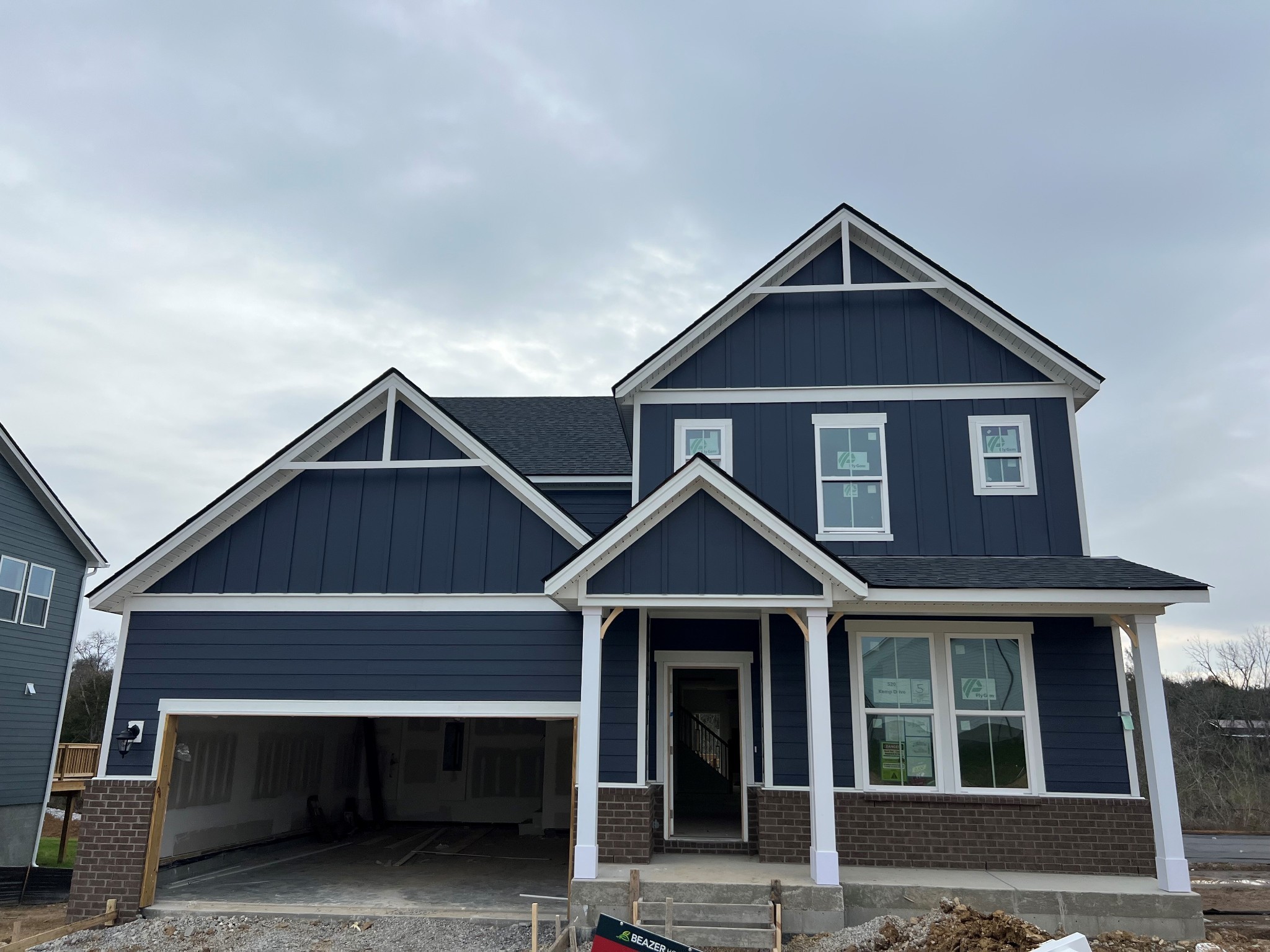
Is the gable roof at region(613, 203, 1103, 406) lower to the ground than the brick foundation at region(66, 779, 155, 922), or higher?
higher

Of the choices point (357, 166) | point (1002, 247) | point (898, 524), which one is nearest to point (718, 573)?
point (898, 524)

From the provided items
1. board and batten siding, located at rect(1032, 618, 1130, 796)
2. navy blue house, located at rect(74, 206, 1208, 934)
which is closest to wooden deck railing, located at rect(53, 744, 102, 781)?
navy blue house, located at rect(74, 206, 1208, 934)

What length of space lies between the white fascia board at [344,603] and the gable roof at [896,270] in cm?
331

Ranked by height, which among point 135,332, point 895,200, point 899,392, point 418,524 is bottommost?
point 418,524

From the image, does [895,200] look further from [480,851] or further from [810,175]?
[480,851]

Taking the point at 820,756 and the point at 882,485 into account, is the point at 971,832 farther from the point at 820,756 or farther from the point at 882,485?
the point at 882,485

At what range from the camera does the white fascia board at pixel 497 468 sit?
10.6 metres

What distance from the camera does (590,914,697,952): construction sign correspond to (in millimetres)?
6012

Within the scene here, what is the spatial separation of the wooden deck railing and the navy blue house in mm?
8783

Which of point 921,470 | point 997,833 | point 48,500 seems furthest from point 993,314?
point 48,500

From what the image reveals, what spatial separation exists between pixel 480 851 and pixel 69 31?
14.4m

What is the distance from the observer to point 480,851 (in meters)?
15.0

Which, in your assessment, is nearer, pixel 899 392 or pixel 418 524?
pixel 418 524

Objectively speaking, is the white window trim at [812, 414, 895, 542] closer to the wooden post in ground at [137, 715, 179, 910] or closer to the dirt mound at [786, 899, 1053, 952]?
the dirt mound at [786, 899, 1053, 952]
